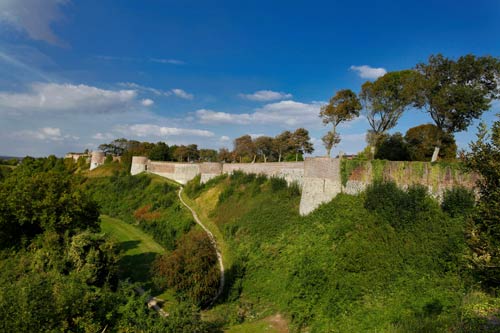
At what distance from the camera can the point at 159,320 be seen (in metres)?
11.5

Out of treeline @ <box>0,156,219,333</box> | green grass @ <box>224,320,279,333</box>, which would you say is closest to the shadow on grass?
treeline @ <box>0,156,219,333</box>

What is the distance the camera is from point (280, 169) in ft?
81.0

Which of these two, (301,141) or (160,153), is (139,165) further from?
(301,141)

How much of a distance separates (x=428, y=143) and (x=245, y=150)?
38.0 meters

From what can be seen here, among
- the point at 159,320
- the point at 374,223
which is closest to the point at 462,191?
the point at 374,223

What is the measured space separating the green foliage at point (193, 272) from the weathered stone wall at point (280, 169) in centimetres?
993

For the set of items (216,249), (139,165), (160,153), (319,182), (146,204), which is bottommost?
(216,249)

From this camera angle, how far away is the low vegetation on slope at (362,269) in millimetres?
9500

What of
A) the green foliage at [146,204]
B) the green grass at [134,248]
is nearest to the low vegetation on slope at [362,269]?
the green grass at [134,248]

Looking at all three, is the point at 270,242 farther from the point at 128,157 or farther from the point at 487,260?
the point at 128,157

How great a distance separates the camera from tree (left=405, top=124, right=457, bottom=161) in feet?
63.5

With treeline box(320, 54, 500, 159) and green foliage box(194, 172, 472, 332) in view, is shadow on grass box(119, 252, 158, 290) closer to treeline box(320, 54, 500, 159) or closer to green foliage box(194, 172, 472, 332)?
green foliage box(194, 172, 472, 332)

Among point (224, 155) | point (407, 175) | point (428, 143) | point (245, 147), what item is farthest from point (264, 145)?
point (407, 175)

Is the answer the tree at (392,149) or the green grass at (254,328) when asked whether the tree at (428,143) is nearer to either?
the tree at (392,149)
